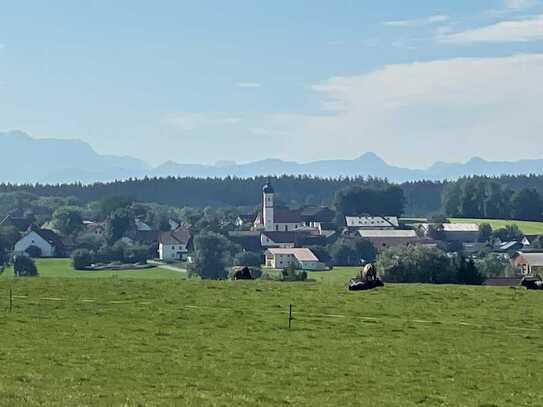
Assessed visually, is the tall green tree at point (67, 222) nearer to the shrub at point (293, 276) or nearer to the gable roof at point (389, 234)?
the gable roof at point (389, 234)

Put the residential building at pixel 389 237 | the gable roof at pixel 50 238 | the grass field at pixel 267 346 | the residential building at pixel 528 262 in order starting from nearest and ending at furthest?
the grass field at pixel 267 346 → the residential building at pixel 528 262 → the gable roof at pixel 50 238 → the residential building at pixel 389 237

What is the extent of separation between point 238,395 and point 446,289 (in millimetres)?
21380

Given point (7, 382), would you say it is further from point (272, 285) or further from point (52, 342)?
point (272, 285)

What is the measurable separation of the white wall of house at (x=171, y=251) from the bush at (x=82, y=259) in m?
28.0

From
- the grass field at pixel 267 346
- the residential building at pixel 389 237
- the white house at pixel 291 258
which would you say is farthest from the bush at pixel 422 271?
the residential building at pixel 389 237

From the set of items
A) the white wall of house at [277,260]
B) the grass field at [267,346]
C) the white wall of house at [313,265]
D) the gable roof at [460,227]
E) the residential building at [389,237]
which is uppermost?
the gable roof at [460,227]

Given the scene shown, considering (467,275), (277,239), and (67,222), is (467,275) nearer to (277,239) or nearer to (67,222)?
(277,239)

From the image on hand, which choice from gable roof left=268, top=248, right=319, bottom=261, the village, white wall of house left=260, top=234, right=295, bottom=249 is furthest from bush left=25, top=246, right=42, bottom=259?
white wall of house left=260, top=234, right=295, bottom=249

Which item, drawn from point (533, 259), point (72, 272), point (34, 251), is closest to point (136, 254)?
point (34, 251)

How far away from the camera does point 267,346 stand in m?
25.4

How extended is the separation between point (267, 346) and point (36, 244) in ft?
417

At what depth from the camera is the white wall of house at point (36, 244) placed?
14598cm

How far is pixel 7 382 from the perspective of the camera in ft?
63.3

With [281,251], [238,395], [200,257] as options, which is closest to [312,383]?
[238,395]
